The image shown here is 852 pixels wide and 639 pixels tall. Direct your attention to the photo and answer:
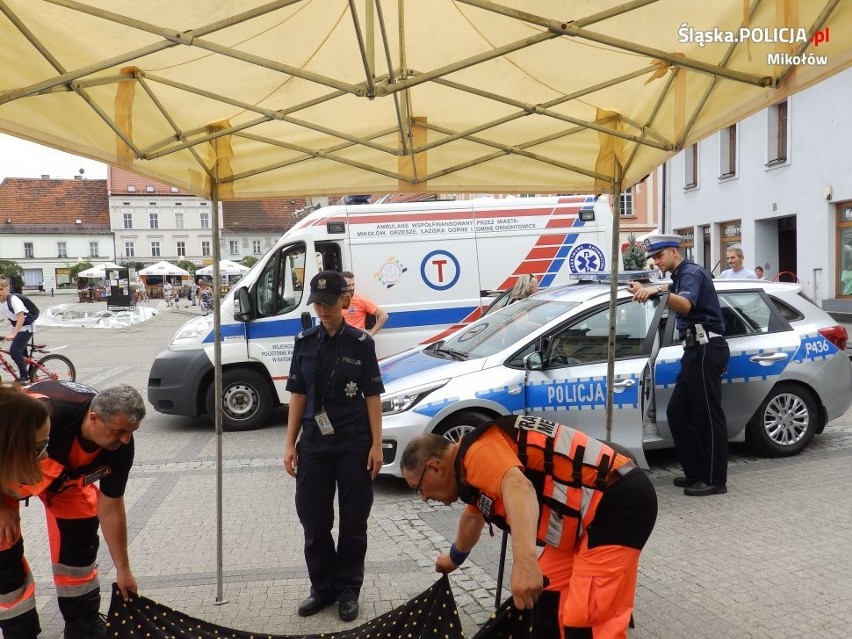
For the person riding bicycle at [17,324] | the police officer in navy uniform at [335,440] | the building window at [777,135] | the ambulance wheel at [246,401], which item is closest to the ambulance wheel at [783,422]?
the police officer in navy uniform at [335,440]

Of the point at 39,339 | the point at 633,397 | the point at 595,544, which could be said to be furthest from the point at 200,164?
the point at 39,339

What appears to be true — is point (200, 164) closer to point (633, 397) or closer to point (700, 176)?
point (633, 397)

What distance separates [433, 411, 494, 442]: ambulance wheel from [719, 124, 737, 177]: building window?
22.9 m

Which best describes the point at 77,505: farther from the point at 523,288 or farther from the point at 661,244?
the point at 523,288

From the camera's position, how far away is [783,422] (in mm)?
6875

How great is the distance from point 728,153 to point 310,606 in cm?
2594

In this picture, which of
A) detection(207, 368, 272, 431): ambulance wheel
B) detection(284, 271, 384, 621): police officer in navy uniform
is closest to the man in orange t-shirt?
detection(207, 368, 272, 431): ambulance wheel

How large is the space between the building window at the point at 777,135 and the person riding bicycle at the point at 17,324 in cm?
2110

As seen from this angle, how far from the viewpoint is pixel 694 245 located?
29.1 m

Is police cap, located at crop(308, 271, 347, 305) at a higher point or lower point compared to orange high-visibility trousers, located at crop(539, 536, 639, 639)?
higher

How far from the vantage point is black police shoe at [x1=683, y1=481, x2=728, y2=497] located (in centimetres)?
591

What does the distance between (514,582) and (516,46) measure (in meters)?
2.16

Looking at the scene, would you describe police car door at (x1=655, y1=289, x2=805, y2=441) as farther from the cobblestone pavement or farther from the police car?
the cobblestone pavement

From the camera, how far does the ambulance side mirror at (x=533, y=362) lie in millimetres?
6160
